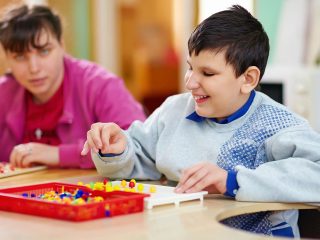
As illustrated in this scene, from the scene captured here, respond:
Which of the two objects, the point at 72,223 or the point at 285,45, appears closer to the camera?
the point at 72,223

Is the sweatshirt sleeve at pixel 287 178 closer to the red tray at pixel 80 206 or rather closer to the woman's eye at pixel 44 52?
the red tray at pixel 80 206

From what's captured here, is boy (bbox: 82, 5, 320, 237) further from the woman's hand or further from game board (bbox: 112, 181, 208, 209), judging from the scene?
the woman's hand

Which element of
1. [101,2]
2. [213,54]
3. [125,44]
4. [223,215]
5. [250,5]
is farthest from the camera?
[125,44]

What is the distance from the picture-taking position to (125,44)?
7188 mm

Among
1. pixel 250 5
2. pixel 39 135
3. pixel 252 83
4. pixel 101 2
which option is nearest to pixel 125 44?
pixel 101 2

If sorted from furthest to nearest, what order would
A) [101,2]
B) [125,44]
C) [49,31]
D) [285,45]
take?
A: [125,44]
[101,2]
[285,45]
[49,31]

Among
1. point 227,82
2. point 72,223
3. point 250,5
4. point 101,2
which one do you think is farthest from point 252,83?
point 101,2

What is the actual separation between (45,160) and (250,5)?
1.51 meters

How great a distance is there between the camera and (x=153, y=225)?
122cm

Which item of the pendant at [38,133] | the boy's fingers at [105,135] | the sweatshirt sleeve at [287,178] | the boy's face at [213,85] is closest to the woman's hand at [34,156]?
the pendant at [38,133]

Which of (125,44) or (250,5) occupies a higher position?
(250,5)

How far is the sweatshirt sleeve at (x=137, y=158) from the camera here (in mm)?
1658

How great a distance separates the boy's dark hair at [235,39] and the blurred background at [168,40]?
90 cm

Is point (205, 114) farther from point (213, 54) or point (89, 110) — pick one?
point (89, 110)
